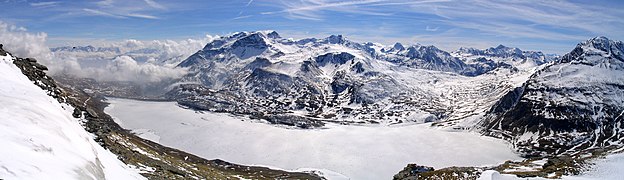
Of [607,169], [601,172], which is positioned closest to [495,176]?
[601,172]

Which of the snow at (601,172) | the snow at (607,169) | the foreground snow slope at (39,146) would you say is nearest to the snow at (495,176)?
the snow at (601,172)

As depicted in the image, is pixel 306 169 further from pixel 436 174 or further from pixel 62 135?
pixel 62 135

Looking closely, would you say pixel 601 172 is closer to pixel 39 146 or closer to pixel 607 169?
pixel 607 169

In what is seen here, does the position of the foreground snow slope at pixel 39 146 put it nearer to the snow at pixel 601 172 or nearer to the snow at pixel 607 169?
the snow at pixel 601 172

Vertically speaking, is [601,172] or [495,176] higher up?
[495,176]

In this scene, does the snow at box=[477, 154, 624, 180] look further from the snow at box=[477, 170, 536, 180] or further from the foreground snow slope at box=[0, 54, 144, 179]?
the foreground snow slope at box=[0, 54, 144, 179]

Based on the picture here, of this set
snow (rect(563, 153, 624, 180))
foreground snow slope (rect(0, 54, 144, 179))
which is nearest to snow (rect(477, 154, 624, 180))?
snow (rect(563, 153, 624, 180))

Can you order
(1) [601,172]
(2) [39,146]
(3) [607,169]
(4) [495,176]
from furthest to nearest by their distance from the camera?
(3) [607,169] < (1) [601,172] < (4) [495,176] < (2) [39,146]

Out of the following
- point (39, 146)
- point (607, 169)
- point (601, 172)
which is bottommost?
point (601, 172)
